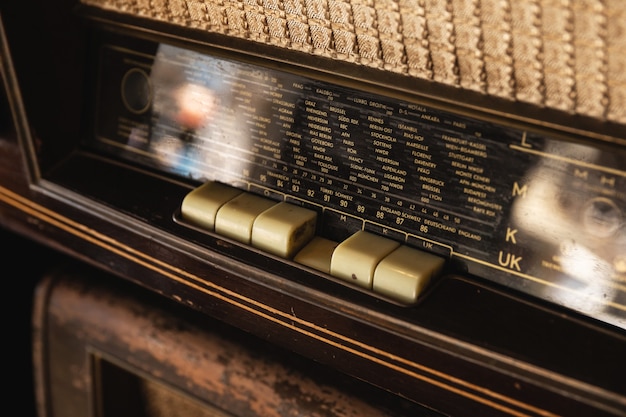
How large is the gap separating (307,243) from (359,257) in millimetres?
111

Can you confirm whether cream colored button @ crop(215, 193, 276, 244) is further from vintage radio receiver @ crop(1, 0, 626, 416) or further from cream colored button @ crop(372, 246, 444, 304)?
cream colored button @ crop(372, 246, 444, 304)

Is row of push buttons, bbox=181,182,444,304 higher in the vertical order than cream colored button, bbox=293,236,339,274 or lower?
higher

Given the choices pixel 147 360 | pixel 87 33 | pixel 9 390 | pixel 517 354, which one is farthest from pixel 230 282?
pixel 9 390

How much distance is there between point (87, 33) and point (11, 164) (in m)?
0.26

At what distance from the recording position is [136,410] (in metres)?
1.25

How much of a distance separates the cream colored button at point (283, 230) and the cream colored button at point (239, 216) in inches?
0.5

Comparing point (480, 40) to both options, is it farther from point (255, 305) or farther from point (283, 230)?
point (255, 305)

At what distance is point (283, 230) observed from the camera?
2.91 ft

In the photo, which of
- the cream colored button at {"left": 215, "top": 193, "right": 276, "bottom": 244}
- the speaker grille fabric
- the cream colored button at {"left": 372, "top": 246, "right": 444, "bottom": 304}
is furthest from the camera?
the cream colored button at {"left": 215, "top": 193, "right": 276, "bottom": 244}

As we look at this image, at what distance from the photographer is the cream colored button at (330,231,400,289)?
0.83 metres

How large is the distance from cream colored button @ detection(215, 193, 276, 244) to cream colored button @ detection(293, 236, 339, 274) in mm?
80

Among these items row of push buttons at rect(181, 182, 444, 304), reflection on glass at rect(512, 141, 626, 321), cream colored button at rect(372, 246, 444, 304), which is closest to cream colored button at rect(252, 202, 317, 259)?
row of push buttons at rect(181, 182, 444, 304)

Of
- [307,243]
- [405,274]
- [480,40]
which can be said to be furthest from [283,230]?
[480,40]

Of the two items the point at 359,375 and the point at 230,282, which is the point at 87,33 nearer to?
the point at 230,282
